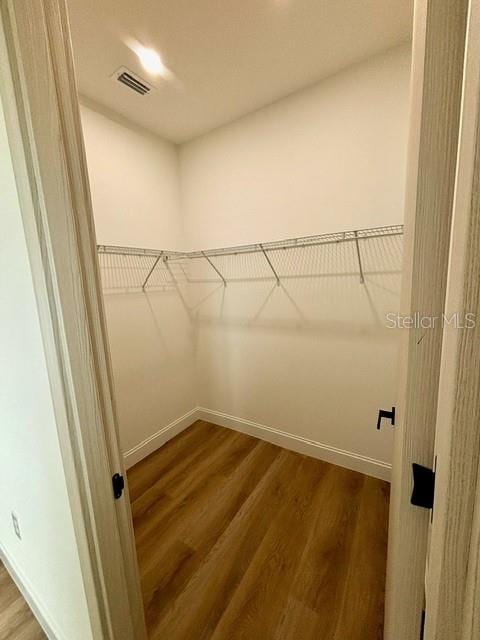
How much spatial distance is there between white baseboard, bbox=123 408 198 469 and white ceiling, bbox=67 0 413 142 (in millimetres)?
2565

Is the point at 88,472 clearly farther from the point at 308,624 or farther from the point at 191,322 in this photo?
the point at 191,322

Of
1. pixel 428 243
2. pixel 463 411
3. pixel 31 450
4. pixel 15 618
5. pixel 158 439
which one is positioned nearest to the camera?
pixel 463 411

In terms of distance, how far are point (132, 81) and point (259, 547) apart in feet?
9.25

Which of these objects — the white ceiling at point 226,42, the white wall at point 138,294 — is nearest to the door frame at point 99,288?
the white ceiling at point 226,42

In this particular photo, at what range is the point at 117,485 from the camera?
739 mm

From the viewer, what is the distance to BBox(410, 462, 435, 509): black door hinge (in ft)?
1.45

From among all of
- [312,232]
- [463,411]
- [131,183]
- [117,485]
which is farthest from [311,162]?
[117,485]

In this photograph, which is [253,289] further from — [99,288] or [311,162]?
[99,288]

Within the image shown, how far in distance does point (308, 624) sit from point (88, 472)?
4.01 feet

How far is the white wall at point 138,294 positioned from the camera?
1866mm

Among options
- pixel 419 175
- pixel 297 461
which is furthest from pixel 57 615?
pixel 419 175

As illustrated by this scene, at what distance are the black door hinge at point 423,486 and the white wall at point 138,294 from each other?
75.9 inches

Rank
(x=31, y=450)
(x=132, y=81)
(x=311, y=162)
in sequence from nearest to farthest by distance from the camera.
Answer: (x=31, y=450) → (x=132, y=81) → (x=311, y=162)

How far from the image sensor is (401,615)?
52 cm
